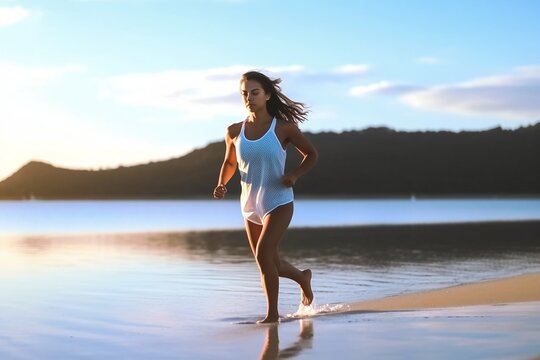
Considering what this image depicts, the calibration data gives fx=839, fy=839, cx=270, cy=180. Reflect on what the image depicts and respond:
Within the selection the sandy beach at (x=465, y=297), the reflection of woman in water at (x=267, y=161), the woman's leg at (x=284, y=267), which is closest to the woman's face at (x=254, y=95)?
the reflection of woman in water at (x=267, y=161)

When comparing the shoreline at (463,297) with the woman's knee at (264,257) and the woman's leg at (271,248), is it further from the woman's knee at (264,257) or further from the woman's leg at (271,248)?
the woman's knee at (264,257)

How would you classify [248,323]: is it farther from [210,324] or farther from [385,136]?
[385,136]

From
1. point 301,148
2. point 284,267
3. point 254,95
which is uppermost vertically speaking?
point 254,95

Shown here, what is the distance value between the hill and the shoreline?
150 meters

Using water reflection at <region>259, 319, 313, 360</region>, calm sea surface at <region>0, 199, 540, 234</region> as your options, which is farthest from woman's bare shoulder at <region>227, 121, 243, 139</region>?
calm sea surface at <region>0, 199, 540, 234</region>

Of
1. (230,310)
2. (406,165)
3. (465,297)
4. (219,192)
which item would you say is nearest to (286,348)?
(219,192)

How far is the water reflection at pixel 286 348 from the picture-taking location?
5586 mm

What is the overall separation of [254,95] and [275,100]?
0.23m

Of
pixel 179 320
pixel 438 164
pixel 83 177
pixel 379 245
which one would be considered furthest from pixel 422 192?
pixel 179 320

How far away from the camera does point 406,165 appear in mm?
166125

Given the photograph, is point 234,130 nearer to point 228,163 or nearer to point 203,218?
point 228,163

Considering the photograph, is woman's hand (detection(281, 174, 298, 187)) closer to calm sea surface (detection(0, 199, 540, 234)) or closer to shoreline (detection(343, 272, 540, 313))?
shoreline (detection(343, 272, 540, 313))

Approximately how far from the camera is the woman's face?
7.22 meters

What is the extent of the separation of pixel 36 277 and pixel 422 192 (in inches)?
6447
